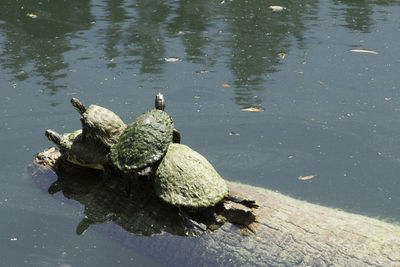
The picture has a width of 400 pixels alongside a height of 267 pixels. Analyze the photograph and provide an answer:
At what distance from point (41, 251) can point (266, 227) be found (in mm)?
1774

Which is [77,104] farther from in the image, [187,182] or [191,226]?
[191,226]

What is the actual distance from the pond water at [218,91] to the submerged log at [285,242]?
0.82 feet

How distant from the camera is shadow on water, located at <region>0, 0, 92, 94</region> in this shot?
707cm

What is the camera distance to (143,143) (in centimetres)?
360

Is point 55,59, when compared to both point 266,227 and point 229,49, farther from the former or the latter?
point 266,227

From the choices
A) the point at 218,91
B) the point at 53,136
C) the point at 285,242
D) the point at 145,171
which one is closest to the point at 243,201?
the point at 285,242

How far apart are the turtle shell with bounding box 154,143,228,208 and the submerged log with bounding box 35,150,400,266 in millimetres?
288

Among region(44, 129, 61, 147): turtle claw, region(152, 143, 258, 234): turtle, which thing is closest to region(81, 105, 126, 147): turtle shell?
region(44, 129, 61, 147): turtle claw

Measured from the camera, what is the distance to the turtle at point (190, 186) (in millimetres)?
→ 3416

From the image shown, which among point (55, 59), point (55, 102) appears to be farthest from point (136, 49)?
point (55, 102)

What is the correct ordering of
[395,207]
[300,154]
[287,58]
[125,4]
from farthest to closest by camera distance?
[125,4], [287,58], [300,154], [395,207]

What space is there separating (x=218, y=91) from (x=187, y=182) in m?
3.07

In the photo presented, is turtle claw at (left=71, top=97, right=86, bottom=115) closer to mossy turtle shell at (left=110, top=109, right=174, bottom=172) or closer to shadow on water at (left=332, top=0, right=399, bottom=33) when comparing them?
mossy turtle shell at (left=110, top=109, right=174, bottom=172)

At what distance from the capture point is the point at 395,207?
4301 millimetres
